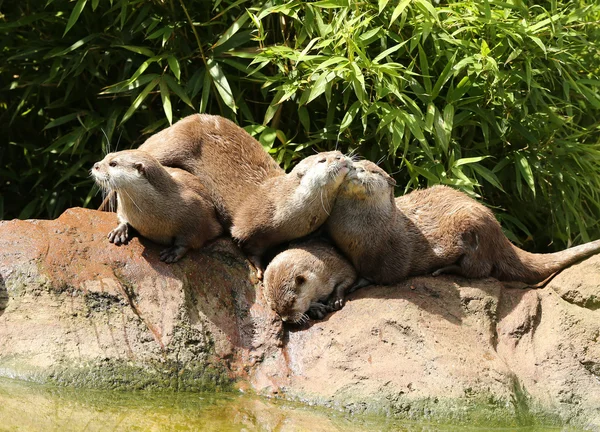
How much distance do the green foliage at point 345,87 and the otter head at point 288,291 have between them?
0.83m

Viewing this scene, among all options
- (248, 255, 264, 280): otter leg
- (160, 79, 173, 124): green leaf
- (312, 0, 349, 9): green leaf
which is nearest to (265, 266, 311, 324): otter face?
(248, 255, 264, 280): otter leg

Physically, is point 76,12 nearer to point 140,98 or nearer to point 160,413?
point 140,98

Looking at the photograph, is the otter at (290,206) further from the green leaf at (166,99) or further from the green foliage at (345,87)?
the green leaf at (166,99)

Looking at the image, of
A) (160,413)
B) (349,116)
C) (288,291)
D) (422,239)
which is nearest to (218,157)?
(349,116)

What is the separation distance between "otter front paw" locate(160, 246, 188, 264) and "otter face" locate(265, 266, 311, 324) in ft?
1.29

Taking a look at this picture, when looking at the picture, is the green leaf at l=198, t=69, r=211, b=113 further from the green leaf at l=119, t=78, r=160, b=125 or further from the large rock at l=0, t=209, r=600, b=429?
the large rock at l=0, t=209, r=600, b=429

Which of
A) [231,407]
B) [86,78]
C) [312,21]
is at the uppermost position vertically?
[312,21]

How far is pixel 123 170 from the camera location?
4070 mm

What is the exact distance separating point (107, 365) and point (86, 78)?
7.10 feet

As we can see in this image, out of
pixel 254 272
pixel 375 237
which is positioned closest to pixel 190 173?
pixel 254 272

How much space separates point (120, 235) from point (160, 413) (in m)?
0.95

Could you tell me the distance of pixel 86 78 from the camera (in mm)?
5316

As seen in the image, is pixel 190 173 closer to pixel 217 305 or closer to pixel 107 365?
pixel 217 305

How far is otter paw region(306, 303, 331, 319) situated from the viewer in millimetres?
4168
